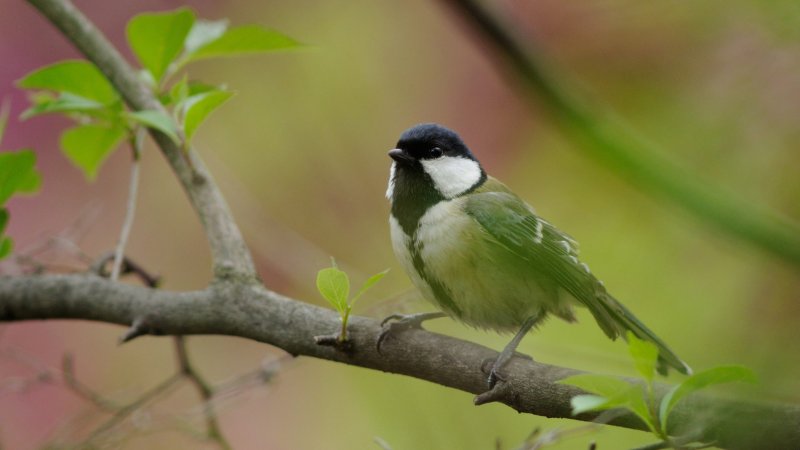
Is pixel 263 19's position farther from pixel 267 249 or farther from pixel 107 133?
pixel 107 133

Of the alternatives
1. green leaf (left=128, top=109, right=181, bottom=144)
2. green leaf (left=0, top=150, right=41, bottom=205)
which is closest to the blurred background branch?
green leaf (left=128, top=109, right=181, bottom=144)

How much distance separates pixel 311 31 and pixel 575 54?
1.11 m

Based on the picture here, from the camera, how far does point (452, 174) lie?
5.46 feet

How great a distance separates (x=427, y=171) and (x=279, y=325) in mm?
496

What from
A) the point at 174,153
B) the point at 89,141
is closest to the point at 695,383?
the point at 174,153

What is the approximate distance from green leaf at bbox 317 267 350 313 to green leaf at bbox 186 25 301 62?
385 millimetres

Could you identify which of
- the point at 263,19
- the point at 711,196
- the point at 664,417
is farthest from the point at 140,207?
the point at 711,196

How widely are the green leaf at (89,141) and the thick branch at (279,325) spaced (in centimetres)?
22

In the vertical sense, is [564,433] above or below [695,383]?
below

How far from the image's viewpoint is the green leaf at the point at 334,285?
1.08 metres

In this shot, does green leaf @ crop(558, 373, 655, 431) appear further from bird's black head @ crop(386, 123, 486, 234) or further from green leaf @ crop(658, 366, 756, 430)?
bird's black head @ crop(386, 123, 486, 234)

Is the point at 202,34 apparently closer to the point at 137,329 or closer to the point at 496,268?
the point at 137,329

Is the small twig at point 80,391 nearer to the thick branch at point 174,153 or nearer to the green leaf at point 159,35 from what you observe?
the thick branch at point 174,153

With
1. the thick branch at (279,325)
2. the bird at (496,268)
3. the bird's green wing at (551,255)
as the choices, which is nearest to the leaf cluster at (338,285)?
the thick branch at (279,325)
